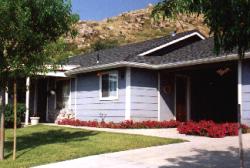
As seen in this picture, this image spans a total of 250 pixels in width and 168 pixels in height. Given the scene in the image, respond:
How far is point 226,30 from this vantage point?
639cm

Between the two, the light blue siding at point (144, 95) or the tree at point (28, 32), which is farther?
the light blue siding at point (144, 95)

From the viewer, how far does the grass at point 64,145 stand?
1173cm

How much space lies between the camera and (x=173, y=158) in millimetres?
11242

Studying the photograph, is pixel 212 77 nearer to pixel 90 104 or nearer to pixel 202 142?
pixel 90 104

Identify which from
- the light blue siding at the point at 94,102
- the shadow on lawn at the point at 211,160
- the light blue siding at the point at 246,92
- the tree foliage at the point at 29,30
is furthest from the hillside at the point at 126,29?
the shadow on lawn at the point at 211,160

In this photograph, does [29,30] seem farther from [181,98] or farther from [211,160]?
[181,98]

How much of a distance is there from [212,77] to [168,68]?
3.34 metres

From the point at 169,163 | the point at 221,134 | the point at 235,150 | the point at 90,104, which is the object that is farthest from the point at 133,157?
the point at 90,104

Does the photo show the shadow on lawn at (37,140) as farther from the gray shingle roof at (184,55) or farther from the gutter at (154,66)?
the gray shingle roof at (184,55)

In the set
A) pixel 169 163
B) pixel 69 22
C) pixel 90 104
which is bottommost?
pixel 169 163

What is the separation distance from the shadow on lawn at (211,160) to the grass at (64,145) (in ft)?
7.33

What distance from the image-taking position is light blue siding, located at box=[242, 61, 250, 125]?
17.5 meters

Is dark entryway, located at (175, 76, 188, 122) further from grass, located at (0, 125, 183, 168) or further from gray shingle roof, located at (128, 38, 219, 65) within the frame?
grass, located at (0, 125, 183, 168)

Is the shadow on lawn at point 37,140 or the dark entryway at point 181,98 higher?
the dark entryway at point 181,98
